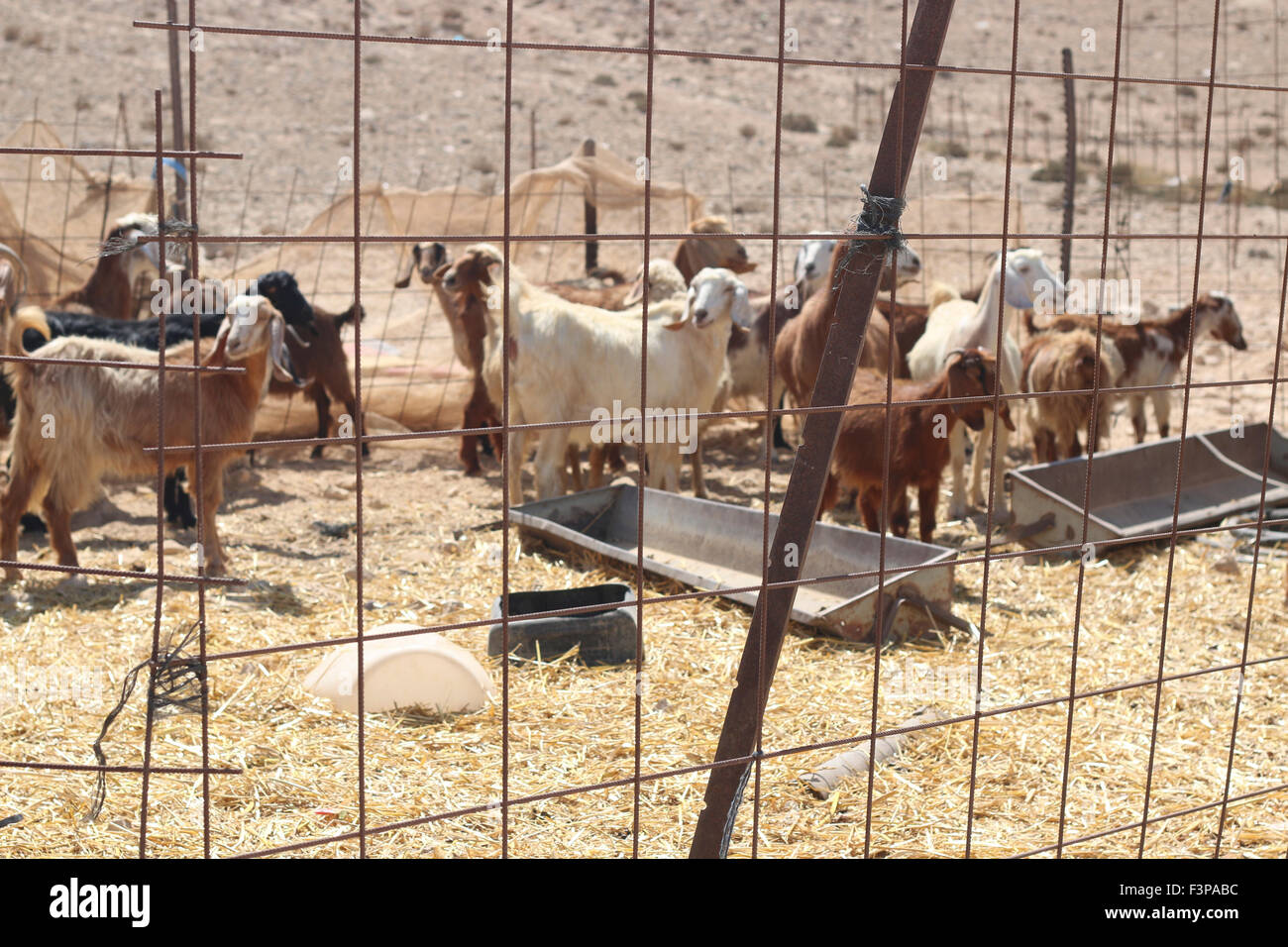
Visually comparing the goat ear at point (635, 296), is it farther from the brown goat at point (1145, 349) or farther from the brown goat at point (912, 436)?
the brown goat at point (1145, 349)

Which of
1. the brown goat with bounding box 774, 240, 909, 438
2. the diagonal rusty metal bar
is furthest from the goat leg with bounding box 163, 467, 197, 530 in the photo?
the diagonal rusty metal bar

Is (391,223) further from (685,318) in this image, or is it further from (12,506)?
(12,506)

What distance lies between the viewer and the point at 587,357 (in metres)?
8.54

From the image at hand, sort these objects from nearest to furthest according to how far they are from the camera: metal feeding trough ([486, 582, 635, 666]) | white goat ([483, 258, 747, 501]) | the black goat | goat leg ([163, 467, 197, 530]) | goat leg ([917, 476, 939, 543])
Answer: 1. metal feeding trough ([486, 582, 635, 666])
2. goat leg ([917, 476, 939, 543])
3. the black goat
4. white goat ([483, 258, 747, 501])
5. goat leg ([163, 467, 197, 530])

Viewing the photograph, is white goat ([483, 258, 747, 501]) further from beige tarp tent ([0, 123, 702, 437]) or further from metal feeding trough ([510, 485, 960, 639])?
beige tarp tent ([0, 123, 702, 437])

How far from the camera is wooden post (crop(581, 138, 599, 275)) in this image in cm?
1248

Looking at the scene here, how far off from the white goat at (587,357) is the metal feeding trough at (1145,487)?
7.63ft

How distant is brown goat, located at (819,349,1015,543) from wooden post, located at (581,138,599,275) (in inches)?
215

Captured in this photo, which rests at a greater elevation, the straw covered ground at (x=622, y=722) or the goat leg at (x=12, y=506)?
the goat leg at (x=12, y=506)

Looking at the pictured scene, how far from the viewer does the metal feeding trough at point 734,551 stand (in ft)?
20.9

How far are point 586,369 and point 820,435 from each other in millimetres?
5531

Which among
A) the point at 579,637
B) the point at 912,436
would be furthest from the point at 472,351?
the point at 579,637

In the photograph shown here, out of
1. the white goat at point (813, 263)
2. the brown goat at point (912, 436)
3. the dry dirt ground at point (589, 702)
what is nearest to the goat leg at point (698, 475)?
the dry dirt ground at point (589, 702)
